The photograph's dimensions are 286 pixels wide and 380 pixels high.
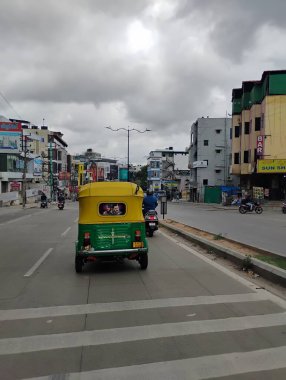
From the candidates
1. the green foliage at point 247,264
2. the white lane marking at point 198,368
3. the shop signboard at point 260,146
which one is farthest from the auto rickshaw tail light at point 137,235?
the shop signboard at point 260,146

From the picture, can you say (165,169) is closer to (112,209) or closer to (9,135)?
(9,135)

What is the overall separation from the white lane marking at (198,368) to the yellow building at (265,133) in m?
46.3

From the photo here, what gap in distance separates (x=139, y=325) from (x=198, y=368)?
5.14 feet

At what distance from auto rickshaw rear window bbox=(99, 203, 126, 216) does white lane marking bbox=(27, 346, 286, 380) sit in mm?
6022

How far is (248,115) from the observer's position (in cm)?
6022

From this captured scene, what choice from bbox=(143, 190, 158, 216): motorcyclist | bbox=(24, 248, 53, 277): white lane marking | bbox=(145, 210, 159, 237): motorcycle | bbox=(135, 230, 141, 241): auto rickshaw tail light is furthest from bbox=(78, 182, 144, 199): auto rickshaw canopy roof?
bbox=(143, 190, 158, 216): motorcyclist

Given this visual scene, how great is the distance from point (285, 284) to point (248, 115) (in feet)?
179

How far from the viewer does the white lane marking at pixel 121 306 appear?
6.64 m

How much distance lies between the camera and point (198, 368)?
4.54 m

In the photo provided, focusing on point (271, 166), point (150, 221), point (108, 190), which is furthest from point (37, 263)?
point (271, 166)

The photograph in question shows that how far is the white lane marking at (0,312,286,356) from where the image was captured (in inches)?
207

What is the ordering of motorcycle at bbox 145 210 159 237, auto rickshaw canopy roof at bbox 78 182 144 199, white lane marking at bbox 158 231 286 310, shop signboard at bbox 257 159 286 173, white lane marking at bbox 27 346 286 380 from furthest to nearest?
shop signboard at bbox 257 159 286 173 < motorcycle at bbox 145 210 159 237 < auto rickshaw canopy roof at bbox 78 182 144 199 < white lane marking at bbox 158 231 286 310 < white lane marking at bbox 27 346 286 380

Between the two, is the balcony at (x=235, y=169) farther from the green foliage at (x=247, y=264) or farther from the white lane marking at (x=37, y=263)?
the green foliage at (x=247, y=264)

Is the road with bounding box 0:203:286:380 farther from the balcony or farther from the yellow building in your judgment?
the balcony
